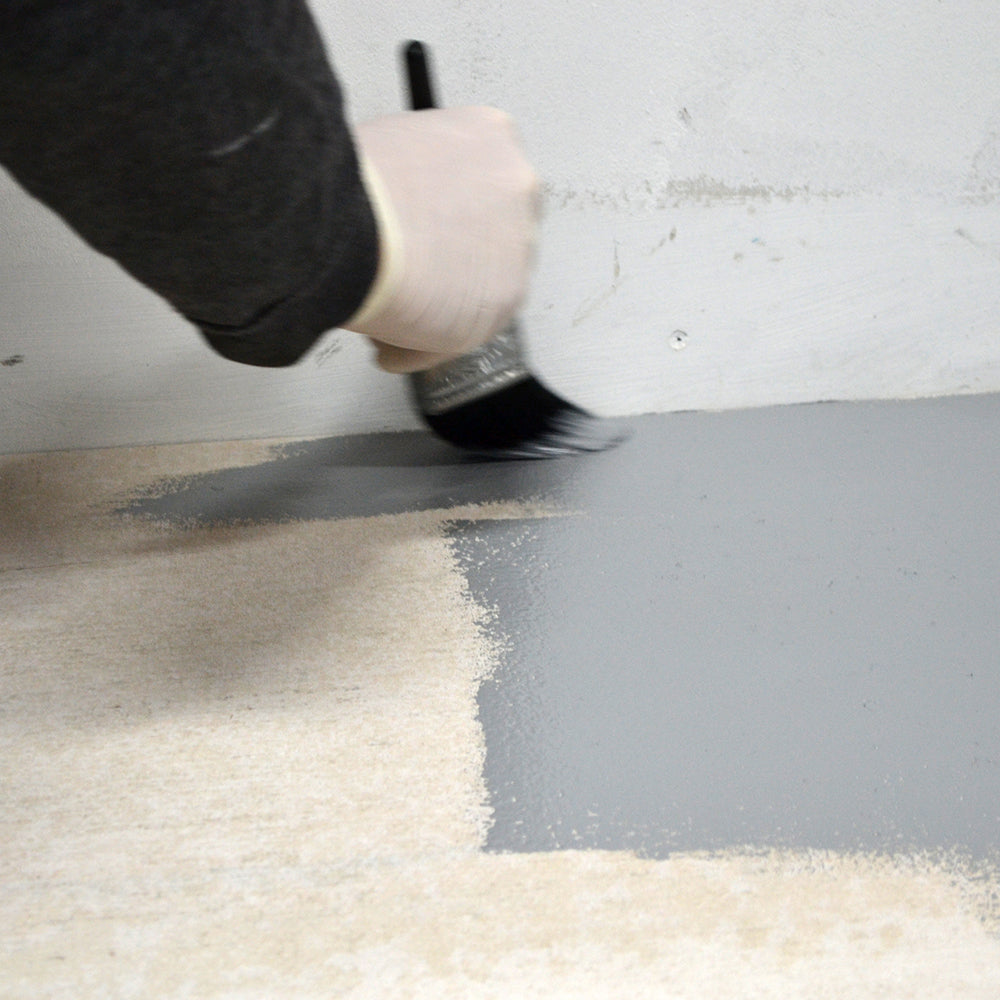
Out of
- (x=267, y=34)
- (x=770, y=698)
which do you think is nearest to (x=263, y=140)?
(x=267, y=34)

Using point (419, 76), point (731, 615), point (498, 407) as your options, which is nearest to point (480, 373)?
point (498, 407)

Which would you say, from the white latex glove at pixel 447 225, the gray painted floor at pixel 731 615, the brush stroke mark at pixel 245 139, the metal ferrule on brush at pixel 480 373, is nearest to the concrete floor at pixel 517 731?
the gray painted floor at pixel 731 615

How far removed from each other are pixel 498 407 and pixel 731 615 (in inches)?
19.2

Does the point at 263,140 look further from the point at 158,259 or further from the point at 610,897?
the point at 610,897

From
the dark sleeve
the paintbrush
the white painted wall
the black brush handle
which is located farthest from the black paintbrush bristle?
the dark sleeve

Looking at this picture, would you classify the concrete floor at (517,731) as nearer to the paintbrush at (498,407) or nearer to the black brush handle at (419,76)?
the paintbrush at (498,407)

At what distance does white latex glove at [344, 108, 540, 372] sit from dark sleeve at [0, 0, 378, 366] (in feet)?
0.29

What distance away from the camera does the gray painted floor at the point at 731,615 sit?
709 mm

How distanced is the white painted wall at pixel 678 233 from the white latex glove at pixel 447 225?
1.69 ft

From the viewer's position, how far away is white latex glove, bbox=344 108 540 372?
0.73 m

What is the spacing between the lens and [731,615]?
0.95m

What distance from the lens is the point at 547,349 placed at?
4.75 feet

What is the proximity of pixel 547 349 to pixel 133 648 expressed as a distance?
31.8 inches

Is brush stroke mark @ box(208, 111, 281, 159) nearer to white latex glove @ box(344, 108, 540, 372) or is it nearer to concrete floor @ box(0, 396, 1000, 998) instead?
white latex glove @ box(344, 108, 540, 372)
